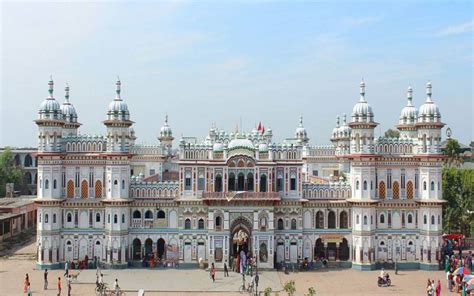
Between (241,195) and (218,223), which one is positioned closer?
(241,195)

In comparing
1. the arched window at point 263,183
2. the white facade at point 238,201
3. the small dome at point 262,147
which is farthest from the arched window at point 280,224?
the small dome at point 262,147

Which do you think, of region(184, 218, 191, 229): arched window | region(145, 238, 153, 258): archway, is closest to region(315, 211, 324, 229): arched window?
region(184, 218, 191, 229): arched window

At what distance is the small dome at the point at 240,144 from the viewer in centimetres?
4241

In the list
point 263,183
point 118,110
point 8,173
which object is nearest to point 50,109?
point 118,110

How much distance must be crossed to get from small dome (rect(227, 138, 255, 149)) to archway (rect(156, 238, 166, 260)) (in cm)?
883

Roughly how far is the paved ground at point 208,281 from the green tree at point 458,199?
12.0m

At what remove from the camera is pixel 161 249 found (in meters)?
43.5

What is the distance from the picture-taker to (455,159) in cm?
6850

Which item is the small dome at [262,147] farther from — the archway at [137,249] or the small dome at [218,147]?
the archway at [137,249]

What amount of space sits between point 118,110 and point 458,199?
31.4m

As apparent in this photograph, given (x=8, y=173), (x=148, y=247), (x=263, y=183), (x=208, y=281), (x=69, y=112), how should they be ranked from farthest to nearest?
(x=8, y=173) < (x=69, y=112) < (x=148, y=247) < (x=263, y=183) < (x=208, y=281)

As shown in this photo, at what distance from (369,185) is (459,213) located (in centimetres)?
1437

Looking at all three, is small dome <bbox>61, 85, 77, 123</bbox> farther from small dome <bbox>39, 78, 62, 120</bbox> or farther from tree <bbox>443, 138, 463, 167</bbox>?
tree <bbox>443, 138, 463, 167</bbox>

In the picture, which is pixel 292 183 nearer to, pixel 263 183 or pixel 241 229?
pixel 263 183
